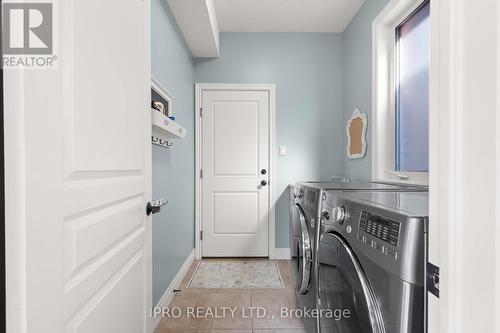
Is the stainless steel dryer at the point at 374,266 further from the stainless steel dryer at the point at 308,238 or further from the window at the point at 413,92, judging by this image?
the window at the point at 413,92

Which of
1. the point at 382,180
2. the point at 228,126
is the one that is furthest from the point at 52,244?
the point at 228,126

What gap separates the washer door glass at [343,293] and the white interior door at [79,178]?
28.9 inches

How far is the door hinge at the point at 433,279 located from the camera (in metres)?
0.45

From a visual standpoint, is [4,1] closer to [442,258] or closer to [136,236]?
[136,236]

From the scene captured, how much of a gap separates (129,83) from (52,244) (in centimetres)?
55

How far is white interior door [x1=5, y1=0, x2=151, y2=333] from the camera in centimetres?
45

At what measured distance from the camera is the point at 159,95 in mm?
1730

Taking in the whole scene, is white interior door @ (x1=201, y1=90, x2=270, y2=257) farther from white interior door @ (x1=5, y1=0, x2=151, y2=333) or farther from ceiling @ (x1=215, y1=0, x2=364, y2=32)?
white interior door @ (x1=5, y1=0, x2=151, y2=333)

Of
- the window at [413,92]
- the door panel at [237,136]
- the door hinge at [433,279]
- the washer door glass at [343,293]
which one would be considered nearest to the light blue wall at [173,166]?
the door panel at [237,136]

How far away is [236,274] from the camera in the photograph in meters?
2.44

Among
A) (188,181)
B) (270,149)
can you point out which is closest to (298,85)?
(270,149)

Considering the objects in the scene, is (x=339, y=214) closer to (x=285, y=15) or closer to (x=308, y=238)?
(x=308, y=238)

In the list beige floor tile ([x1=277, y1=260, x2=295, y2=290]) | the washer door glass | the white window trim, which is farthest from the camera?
beige floor tile ([x1=277, y1=260, x2=295, y2=290])

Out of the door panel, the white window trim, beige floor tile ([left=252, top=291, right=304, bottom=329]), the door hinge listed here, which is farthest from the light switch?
the door hinge
